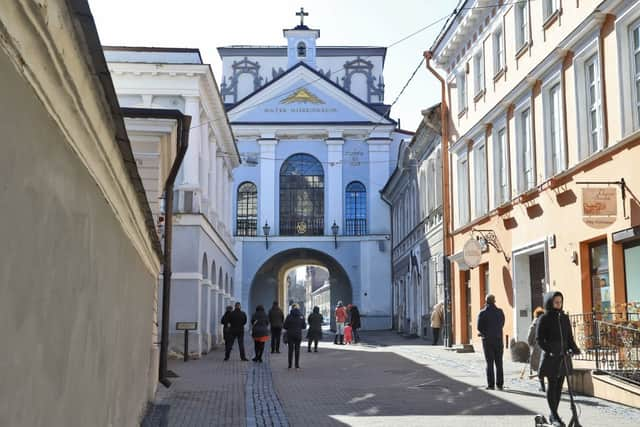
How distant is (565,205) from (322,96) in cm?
3058

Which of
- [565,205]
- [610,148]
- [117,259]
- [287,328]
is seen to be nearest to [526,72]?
[565,205]

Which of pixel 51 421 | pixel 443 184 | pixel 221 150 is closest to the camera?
pixel 51 421

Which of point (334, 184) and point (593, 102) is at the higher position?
point (334, 184)

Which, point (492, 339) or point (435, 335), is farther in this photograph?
point (435, 335)

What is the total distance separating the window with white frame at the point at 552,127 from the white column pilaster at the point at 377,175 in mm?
27789

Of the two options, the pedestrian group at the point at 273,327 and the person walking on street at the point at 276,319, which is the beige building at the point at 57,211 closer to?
the pedestrian group at the point at 273,327

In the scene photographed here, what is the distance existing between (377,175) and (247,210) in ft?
23.8

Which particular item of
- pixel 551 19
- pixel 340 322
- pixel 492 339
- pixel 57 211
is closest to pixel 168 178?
pixel 492 339

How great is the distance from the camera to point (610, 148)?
14469 mm

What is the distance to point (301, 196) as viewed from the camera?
46.7m

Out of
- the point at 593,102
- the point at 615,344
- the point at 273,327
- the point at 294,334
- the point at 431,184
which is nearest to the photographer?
the point at 615,344

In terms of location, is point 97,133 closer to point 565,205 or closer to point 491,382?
point 491,382

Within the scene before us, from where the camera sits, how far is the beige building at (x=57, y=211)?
2705 mm

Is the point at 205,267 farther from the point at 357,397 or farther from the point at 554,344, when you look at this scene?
the point at 554,344
